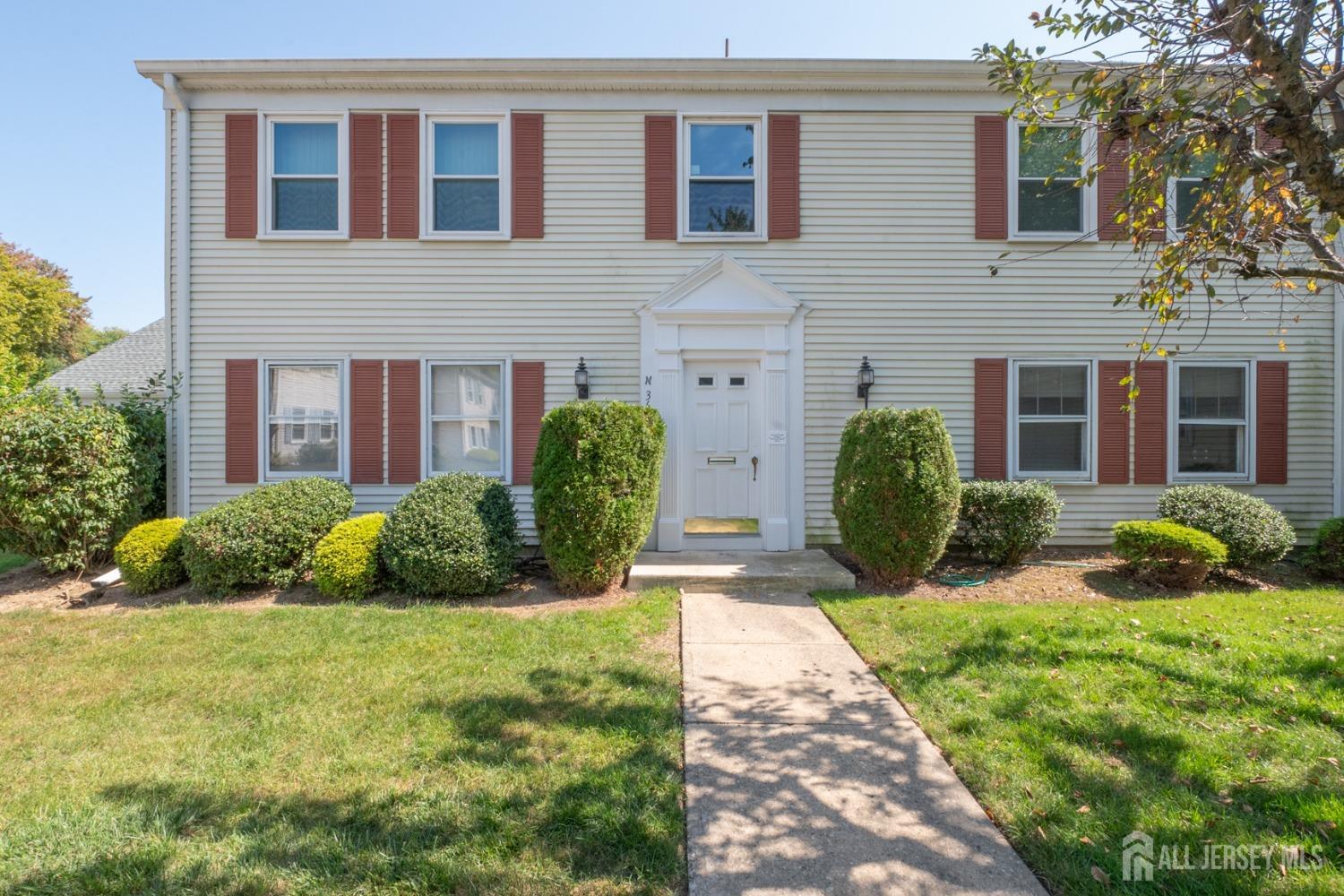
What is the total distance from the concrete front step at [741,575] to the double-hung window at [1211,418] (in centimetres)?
489

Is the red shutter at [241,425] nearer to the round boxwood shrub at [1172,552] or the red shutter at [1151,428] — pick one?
the round boxwood shrub at [1172,552]

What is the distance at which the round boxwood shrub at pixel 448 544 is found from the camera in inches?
221

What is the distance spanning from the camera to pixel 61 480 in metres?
6.28

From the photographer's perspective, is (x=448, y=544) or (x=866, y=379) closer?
(x=448, y=544)

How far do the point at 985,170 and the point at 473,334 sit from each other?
6626mm

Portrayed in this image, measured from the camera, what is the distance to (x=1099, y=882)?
84.2 inches

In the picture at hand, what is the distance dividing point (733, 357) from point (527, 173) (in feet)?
11.1

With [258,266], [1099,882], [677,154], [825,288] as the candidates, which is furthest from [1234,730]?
[258,266]

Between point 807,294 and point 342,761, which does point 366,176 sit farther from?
point 342,761

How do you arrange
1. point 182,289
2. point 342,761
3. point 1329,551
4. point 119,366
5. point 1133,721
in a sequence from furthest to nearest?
1. point 119,366
2. point 182,289
3. point 1329,551
4. point 1133,721
5. point 342,761

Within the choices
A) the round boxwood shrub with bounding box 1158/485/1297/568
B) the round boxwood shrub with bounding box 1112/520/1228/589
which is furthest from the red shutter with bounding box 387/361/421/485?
the round boxwood shrub with bounding box 1158/485/1297/568

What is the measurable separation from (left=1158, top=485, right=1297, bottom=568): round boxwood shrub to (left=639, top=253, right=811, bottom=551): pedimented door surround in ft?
13.6

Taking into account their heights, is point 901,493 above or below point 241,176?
below

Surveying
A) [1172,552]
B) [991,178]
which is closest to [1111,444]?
[1172,552]
